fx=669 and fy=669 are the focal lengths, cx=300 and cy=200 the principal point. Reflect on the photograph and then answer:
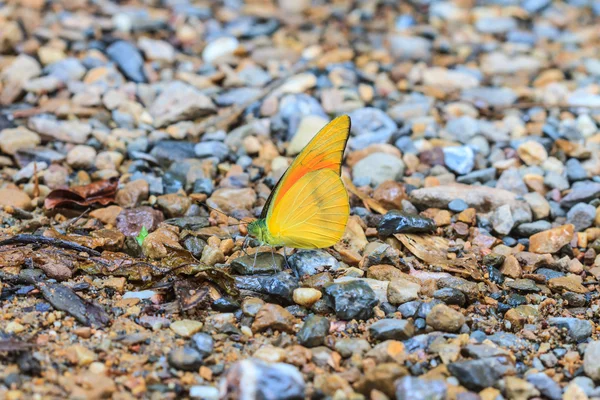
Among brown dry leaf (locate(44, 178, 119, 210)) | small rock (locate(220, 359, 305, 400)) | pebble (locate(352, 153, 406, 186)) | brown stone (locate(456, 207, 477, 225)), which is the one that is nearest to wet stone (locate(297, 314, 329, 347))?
small rock (locate(220, 359, 305, 400))

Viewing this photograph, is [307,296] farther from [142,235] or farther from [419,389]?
[142,235]

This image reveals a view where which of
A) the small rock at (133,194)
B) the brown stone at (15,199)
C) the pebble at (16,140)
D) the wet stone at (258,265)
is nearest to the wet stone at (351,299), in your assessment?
the wet stone at (258,265)

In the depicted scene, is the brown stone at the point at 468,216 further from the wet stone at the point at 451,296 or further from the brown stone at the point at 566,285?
the wet stone at the point at 451,296

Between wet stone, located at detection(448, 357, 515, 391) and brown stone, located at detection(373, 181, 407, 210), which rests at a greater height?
wet stone, located at detection(448, 357, 515, 391)

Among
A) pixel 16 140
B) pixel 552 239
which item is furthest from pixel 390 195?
pixel 16 140

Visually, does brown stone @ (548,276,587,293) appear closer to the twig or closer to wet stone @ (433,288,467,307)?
wet stone @ (433,288,467,307)

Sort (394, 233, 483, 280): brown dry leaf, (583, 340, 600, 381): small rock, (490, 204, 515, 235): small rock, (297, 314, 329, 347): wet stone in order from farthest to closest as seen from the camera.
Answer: (490, 204, 515, 235): small rock
(394, 233, 483, 280): brown dry leaf
(297, 314, 329, 347): wet stone
(583, 340, 600, 381): small rock
